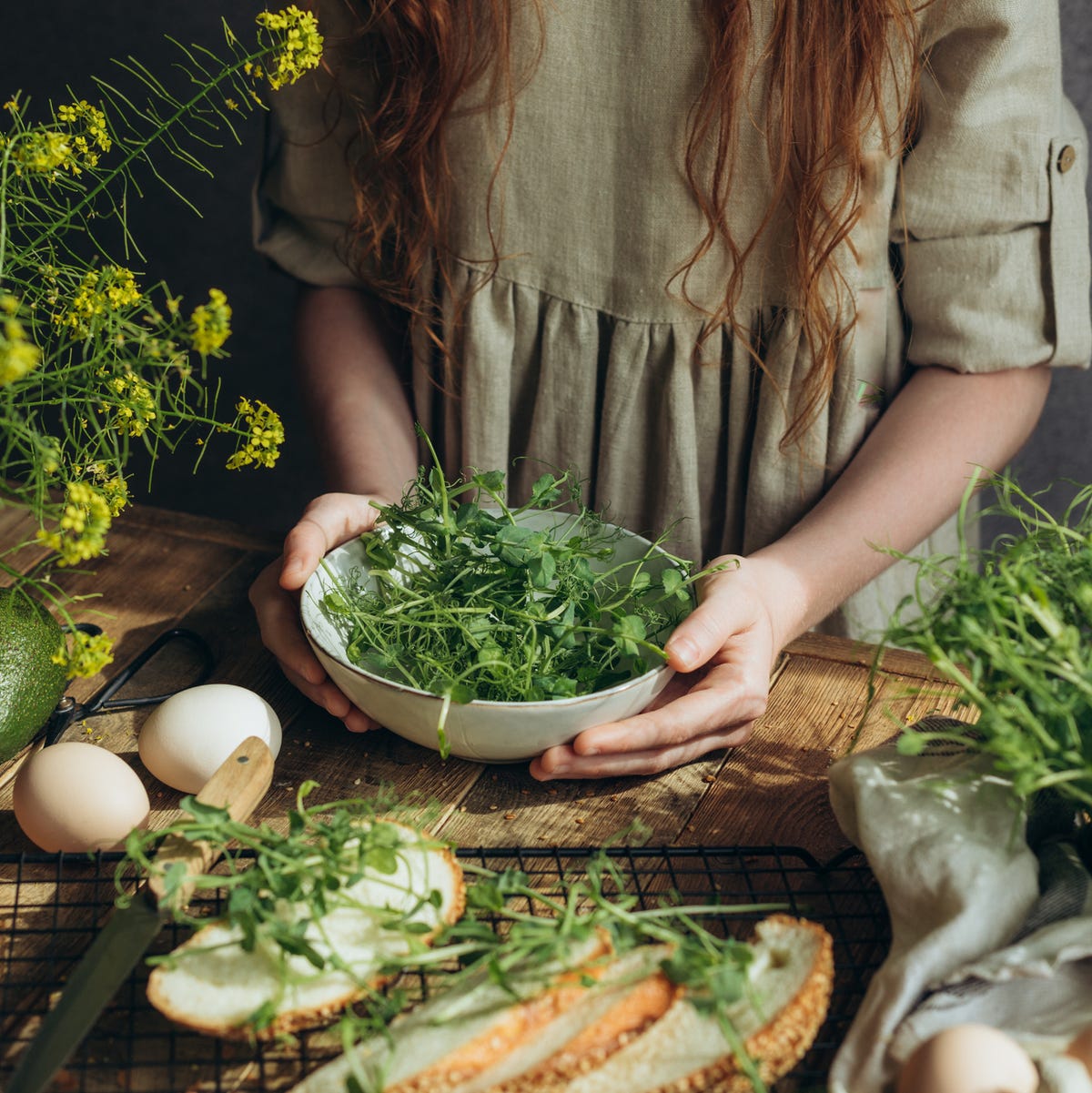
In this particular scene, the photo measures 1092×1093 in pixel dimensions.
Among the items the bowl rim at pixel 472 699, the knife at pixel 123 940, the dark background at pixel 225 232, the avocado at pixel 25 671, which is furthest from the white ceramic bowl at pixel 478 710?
the dark background at pixel 225 232

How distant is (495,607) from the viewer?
0.99 metres

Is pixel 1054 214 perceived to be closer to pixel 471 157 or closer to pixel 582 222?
pixel 582 222

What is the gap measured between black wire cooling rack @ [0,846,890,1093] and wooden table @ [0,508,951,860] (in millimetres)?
45

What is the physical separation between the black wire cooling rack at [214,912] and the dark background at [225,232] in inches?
45.9

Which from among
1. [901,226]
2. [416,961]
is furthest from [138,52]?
[416,961]

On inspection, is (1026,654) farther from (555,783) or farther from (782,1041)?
(555,783)

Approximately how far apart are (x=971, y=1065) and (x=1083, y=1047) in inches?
3.1

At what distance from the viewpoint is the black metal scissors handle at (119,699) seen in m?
1.01

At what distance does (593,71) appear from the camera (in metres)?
1.22

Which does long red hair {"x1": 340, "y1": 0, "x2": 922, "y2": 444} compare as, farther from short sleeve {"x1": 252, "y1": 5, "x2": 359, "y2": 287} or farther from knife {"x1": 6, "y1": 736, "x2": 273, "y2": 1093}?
knife {"x1": 6, "y1": 736, "x2": 273, "y2": 1093}

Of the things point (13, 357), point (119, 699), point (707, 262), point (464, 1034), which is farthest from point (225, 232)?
point (464, 1034)

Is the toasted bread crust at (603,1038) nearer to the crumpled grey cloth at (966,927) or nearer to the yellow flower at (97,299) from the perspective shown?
the crumpled grey cloth at (966,927)

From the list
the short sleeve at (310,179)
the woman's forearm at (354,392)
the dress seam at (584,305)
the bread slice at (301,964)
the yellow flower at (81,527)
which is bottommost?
the bread slice at (301,964)

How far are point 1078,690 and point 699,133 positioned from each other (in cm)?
71
